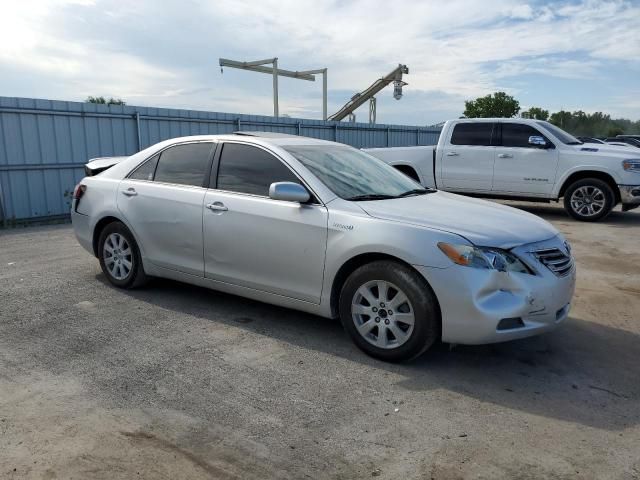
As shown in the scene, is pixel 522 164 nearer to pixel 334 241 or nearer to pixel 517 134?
pixel 517 134

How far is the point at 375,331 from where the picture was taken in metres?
3.95

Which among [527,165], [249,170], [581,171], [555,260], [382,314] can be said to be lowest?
[382,314]

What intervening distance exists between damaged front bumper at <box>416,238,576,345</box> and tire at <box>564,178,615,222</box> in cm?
761

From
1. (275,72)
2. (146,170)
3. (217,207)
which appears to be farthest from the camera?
(275,72)

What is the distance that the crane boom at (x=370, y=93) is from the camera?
3303 centimetres

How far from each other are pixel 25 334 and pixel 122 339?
32.4 inches

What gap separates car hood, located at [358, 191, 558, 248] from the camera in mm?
3703

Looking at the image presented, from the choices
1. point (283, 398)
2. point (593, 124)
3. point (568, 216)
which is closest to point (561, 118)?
point (593, 124)

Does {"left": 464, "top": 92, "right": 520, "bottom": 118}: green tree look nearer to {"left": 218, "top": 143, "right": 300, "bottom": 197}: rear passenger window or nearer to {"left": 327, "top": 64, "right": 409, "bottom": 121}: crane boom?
{"left": 327, "top": 64, "right": 409, "bottom": 121}: crane boom

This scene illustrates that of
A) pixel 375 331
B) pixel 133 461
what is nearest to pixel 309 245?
pixel 375 331

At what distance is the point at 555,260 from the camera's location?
154 inches

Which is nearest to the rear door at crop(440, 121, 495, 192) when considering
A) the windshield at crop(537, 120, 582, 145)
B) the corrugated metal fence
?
the windshield at crop(537, 120, 582, 145)

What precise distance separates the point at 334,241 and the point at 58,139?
29.5ft

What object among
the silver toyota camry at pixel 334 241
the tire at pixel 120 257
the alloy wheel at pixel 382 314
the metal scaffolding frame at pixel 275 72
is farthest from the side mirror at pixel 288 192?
the metal scaffolding frame at pixel 275 72
